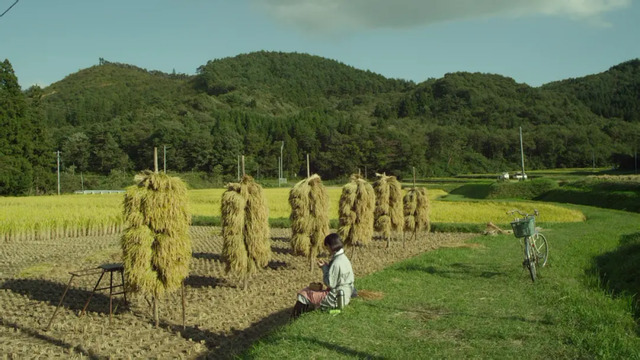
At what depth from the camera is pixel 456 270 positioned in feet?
40.7

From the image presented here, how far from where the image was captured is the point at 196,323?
8.98 meters

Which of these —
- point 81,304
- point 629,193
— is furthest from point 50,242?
point 629,193

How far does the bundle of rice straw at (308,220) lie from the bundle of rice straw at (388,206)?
477cm

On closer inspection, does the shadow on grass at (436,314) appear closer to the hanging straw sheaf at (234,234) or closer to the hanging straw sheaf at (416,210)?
the hanging straw sheaf at (234,234)

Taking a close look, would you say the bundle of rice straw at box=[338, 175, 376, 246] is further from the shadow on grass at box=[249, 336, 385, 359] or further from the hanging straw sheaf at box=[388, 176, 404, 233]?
the shadow on grass at box=[249, 336, 385, 359]

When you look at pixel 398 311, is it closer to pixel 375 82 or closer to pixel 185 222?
pixel 185 222

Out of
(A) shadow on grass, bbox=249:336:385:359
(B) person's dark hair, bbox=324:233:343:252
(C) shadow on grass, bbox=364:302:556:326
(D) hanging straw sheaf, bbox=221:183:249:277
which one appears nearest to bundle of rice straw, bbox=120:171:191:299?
(D) hanging straw sheaf, bbox=221:183:249:277

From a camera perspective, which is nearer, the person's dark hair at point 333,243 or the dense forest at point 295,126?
the person's dark hair at point 333,243

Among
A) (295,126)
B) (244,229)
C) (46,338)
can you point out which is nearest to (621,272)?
(244,229)

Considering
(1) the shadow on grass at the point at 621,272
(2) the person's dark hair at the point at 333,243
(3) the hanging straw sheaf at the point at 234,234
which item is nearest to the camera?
(2) the person's dark hair at the point at 333,243

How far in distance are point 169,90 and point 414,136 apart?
284 feet

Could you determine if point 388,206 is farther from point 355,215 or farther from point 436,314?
point 436,314

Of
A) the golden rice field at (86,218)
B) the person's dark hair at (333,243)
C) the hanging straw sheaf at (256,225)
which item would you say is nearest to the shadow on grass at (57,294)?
the hanging straw sheaf at (256,225)

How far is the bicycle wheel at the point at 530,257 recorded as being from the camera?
10.4 meters
